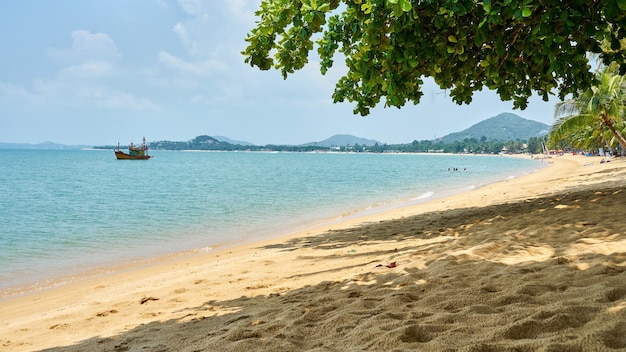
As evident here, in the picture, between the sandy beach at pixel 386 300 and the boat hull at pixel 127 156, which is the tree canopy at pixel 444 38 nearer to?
the sandy beach at pixel 386 300

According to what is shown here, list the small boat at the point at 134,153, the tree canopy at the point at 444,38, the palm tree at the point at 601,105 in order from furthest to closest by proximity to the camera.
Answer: the small boat at the point at 134,153 → the palm tree at the point at 601,105 → the tree canopy at the point at 444,38

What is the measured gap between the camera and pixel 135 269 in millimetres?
10109

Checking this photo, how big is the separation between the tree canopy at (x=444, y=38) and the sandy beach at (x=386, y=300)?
7.36ft

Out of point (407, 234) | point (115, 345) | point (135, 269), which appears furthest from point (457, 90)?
point (135, 269)

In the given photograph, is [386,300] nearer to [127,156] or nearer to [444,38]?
[444,38]

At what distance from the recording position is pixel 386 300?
395cm

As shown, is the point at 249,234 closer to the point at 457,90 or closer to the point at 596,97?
the point at 457,90

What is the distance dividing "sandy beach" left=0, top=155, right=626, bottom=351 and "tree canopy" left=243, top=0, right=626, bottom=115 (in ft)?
7.36

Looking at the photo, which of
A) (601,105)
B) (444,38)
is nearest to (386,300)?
(444,38)

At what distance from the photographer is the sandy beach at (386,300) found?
287 cm

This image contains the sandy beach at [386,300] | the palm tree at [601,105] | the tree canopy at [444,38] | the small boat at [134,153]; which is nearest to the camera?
the sandy beach at [386,300]

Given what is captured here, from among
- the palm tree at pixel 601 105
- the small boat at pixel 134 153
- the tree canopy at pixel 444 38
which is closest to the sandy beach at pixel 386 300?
the tree canopy at pixel 444 38

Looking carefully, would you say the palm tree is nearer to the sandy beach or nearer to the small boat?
the sandy beach

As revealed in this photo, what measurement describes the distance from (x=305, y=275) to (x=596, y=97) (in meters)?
16.1
